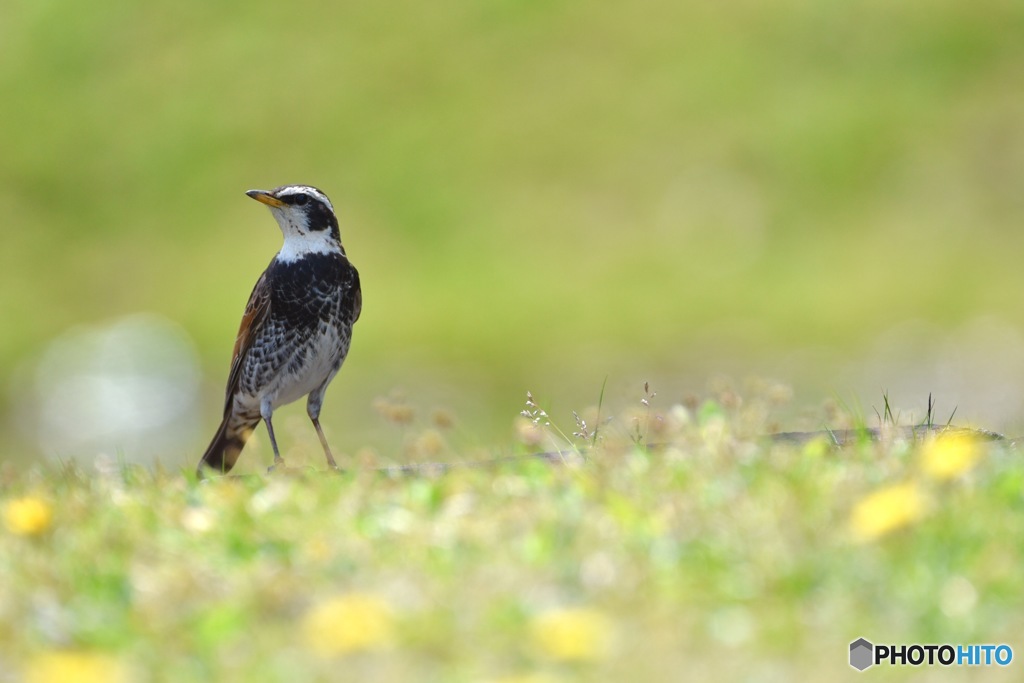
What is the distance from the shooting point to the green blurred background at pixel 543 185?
93.4ft

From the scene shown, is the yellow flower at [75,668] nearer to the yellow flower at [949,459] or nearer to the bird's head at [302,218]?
the yellow flower at [949,459]

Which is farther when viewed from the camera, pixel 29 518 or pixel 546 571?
pixel 29 518

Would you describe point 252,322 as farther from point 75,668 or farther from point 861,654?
point 861,654

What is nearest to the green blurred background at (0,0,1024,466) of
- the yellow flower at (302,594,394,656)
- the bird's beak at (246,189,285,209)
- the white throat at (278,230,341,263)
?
the white throat at (278,230,341,263)

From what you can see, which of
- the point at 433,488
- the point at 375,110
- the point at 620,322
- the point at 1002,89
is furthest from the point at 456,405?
the point at 433,488

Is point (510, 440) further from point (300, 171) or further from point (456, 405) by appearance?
point (300, 171)

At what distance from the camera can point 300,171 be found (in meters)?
35.3

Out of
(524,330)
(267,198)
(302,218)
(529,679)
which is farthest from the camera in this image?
(524,330)

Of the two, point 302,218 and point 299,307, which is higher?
point 302,218

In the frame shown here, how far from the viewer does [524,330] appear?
1166 inches

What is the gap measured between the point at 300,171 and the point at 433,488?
29.1 meters

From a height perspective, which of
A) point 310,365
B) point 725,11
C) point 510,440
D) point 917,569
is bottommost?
point 917,569

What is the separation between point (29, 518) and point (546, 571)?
2265 mm

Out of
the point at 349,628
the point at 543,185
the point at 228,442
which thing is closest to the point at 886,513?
the point at 349,628
